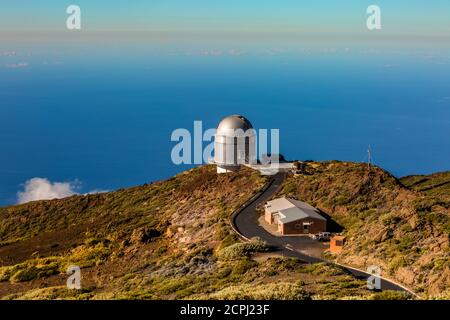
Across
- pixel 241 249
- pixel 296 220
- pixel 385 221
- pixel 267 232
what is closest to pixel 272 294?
pixel 241 249

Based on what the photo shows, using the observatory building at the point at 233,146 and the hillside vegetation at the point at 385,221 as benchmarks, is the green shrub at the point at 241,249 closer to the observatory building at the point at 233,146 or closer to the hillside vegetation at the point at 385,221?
the hillside vegetation at the point at 385,221

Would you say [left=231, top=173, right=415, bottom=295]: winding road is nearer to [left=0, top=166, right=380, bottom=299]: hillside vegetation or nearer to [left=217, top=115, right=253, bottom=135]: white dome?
[left=0, top=166, right=380, bottom=299]: hillside vegetation

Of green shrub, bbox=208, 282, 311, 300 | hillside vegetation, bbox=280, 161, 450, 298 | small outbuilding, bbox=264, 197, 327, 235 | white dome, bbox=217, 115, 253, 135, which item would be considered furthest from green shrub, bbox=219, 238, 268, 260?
white dome, bbox=217, 115, 253, 135

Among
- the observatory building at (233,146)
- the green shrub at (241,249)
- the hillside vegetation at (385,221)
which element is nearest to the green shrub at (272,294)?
the hillside vegetation at (385,221)

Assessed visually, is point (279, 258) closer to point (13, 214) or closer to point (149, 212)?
point (149, 212)
